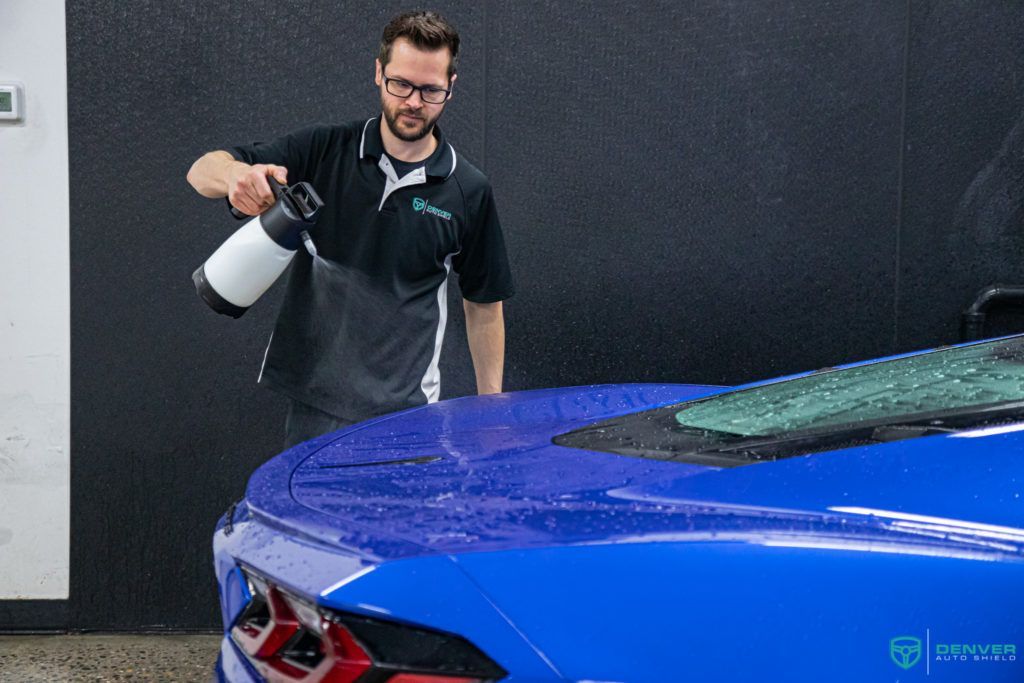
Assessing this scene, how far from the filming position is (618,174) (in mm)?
3600

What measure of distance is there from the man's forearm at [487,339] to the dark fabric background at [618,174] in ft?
1.99

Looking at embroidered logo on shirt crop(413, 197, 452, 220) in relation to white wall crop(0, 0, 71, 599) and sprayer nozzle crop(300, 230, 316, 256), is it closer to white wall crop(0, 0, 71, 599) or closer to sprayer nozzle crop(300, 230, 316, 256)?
sprayer nozzle crop(300, 230, 316, 256)

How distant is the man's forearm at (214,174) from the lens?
2.54 metres

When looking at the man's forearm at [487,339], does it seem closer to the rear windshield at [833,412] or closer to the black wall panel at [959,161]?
the rear windshield at [833,412]

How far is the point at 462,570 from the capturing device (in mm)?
1022

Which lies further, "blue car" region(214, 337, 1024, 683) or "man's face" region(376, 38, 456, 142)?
"man's face" region(376, 38, 456, 142)

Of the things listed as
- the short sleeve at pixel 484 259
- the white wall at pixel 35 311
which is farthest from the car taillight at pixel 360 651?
the white wall at pixel 35 311

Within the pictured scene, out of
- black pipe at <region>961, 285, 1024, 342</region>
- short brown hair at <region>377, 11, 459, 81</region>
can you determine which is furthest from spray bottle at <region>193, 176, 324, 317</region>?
black pipe at <region>961, 285, 1024, 342</region>

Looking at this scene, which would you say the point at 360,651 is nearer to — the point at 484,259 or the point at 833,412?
the point at 833,412

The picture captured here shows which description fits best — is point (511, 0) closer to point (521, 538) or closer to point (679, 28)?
point (679, 28)

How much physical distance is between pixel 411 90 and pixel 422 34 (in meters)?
0.14

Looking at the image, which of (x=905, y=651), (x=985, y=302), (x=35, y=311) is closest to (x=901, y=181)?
(x=985, y=302)

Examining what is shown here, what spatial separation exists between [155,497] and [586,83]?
2.10 metres

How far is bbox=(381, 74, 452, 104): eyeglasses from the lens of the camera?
264 cm
